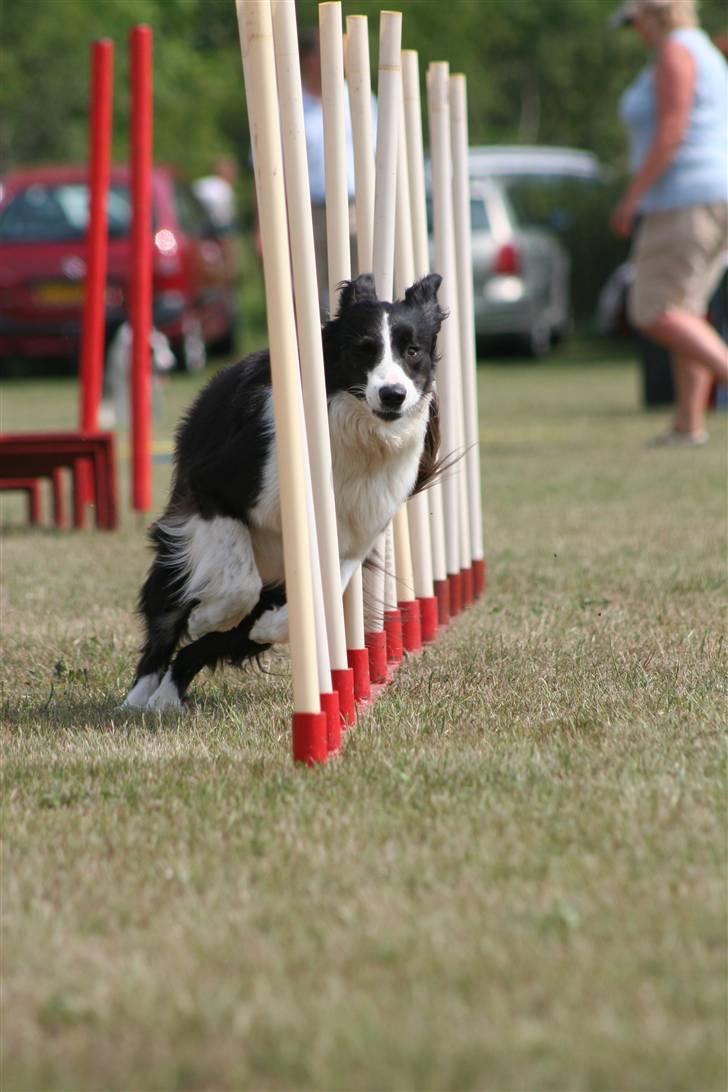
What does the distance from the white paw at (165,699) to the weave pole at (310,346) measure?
2.13 feet

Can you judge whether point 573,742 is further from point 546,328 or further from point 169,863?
point 546,328

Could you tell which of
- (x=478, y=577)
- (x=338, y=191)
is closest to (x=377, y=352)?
(x=338, y=191)

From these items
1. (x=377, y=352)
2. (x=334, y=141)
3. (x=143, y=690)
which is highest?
(x=334, y=141)

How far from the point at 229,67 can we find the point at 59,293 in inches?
591

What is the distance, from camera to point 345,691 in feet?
14.8

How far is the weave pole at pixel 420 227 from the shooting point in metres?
5.68

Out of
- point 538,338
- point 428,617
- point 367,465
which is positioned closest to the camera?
point 367,465

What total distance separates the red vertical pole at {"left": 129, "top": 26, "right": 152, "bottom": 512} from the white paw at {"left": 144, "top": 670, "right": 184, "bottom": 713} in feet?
14.2

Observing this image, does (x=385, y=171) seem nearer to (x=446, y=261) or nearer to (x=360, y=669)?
(x=446, y=261)

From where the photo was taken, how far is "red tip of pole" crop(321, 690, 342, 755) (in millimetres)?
4180

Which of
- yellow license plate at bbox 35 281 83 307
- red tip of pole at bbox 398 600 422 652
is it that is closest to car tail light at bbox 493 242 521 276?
yellow license plate at bbox 35 281 83 307

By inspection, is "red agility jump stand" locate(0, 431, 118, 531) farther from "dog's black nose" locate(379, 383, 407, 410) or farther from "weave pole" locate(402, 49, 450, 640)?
→ "dog's black nose" locate(379, 383, 407, 410)

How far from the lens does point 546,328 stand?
22.0 meters

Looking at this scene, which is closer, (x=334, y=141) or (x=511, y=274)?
(x=334, y=141)
